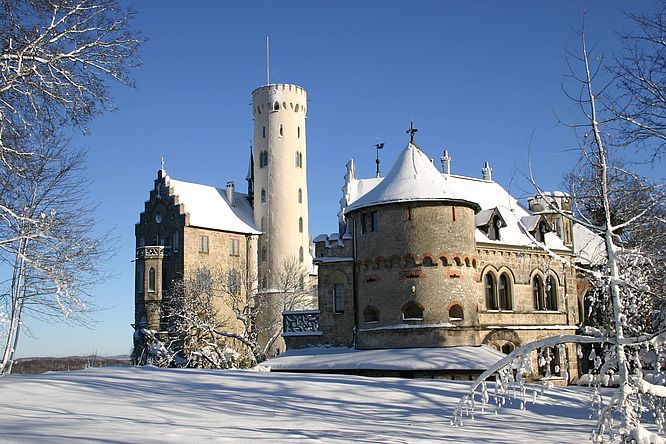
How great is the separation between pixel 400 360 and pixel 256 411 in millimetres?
13938

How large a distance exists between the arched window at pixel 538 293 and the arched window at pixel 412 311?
28.4 ft

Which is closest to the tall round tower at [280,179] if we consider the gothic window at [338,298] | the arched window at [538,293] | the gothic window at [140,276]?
the gothic window at [140,276]

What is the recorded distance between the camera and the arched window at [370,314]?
29031 millimetres

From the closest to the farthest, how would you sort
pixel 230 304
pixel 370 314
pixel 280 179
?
pixel 370 314 < pixel 230 304 < pixel 280 179

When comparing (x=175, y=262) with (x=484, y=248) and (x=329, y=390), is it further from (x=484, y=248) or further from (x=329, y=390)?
(x=329, y=390)

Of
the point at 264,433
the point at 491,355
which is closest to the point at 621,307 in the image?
the point at 264,433

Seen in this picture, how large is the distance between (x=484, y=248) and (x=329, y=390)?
1860 cm

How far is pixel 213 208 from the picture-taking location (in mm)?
59438

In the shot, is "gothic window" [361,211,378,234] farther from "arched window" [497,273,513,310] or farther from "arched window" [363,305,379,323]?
"arched window" [497,273,513,310]

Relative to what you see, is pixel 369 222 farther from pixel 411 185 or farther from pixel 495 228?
pixel 495 228

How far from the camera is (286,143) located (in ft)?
199

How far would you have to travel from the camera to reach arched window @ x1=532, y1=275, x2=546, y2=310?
113ft

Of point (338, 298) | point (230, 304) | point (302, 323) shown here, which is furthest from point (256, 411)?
point (230, 304)

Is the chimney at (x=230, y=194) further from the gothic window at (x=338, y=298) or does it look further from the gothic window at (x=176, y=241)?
the gothic window at (x=338, y=298)
